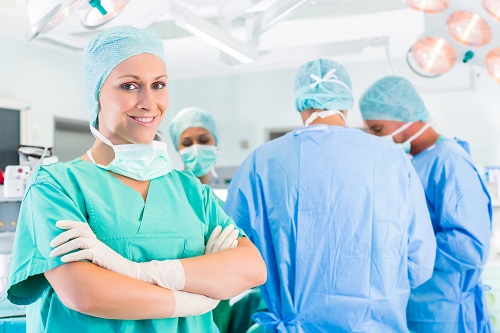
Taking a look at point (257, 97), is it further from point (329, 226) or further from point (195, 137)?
point (329, 226)

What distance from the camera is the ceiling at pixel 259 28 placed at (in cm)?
244

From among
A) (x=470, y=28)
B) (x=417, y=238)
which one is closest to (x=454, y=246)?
(x=417, y=238)

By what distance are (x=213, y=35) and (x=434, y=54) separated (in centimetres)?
96

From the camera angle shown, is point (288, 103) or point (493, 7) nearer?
point (493, 7)

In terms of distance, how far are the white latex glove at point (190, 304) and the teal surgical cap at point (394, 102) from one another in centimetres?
152

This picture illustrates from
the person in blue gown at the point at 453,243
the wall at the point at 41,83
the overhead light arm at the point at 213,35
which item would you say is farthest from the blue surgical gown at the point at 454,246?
the wall at the point at 41,83

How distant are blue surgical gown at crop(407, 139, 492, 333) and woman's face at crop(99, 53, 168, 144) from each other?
1.32 meters

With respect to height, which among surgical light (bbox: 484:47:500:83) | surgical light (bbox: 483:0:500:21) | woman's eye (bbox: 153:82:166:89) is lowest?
woman's eye (bbox: 153:82:166:89)

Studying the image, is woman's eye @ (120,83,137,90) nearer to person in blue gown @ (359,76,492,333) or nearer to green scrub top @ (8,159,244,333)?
green scrub top @ (8,159,244,333)

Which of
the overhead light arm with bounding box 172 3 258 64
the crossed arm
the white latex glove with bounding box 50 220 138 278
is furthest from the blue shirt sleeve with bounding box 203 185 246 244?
the overhead light arm with bounding box 172 3 258 64

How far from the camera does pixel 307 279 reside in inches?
64.4

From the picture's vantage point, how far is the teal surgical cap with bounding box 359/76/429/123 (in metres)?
2.36

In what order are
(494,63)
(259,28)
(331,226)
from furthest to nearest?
(259,28) → (494,63) → (331,226)

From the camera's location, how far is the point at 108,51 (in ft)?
3.69
